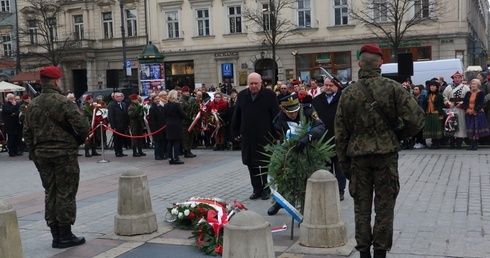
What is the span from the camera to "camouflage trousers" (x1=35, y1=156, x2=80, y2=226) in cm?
651

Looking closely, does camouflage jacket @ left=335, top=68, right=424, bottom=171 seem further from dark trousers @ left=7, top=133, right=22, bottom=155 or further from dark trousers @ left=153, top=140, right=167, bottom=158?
dark trousers @ left=7, top=133, right=22, bottom=155

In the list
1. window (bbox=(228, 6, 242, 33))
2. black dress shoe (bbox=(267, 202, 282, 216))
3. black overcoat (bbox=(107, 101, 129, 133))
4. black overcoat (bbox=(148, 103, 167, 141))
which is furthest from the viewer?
window (bbox=(228, 6, 242, 33))

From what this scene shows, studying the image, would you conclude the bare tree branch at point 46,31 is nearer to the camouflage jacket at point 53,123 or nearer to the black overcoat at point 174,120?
the black overcoat at point 174,120

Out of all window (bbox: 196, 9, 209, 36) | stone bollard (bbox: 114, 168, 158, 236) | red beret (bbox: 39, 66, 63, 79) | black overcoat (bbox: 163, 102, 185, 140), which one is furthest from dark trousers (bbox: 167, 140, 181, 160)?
window (bbox: 196, 9, 209, 36)

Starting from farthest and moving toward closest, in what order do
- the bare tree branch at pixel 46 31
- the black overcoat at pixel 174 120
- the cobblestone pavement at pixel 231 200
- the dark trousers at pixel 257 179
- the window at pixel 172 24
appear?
the window at pixel 172 24
the bare tree branch at pixel 46 31
the black overcoat at pixel 174 120
the dark trousers at pixel 257 179
the cobblestone pavement at pixel 231 200

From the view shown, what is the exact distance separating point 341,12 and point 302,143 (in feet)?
106

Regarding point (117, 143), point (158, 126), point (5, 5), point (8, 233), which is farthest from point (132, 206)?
point (5, 5)

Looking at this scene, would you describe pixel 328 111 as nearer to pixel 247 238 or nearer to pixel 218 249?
pixel 218 249

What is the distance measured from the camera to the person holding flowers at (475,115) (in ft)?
47.1

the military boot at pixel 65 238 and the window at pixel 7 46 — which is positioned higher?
the window at pixel 7 46

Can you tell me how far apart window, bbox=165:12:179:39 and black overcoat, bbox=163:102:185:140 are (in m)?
29.7

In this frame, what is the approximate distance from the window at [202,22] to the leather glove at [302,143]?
36198mm

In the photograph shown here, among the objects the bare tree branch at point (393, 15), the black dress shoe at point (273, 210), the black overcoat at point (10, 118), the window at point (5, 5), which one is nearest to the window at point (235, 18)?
the bare tree branch at point (393, 15)

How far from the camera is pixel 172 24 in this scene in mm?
43188
